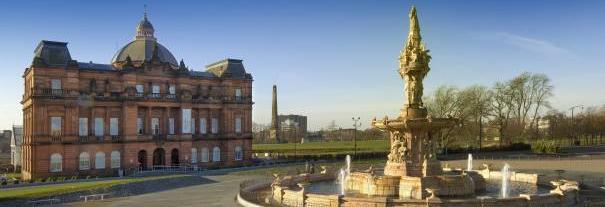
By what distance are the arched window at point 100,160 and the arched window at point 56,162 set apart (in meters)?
3.55

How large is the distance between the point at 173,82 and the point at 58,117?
13.5 meters

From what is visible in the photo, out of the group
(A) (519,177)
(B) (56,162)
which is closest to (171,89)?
(B) (56,162)

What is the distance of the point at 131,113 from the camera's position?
186 feet

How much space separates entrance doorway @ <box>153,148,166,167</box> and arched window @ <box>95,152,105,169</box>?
6190 millimetres

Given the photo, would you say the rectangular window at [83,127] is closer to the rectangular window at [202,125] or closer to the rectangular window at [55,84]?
the rectangular window at [55,84]

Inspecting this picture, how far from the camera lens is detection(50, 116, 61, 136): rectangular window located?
51531 mm

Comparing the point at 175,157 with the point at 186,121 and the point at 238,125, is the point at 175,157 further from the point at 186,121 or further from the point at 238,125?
the point at 238,125

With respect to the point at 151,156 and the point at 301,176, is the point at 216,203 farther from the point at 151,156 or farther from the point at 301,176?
the point at 151,156

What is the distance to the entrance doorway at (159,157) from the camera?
2345 inches

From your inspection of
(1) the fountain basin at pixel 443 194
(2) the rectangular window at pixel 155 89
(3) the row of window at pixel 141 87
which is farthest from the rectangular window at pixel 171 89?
(1) the fountain basin at pixel 443 194

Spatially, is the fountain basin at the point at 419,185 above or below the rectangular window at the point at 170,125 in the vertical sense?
below

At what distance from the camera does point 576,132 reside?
100 metres

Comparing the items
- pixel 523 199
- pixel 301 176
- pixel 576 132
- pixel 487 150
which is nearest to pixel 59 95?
pixel 301 176

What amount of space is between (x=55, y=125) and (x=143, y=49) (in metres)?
16.8
